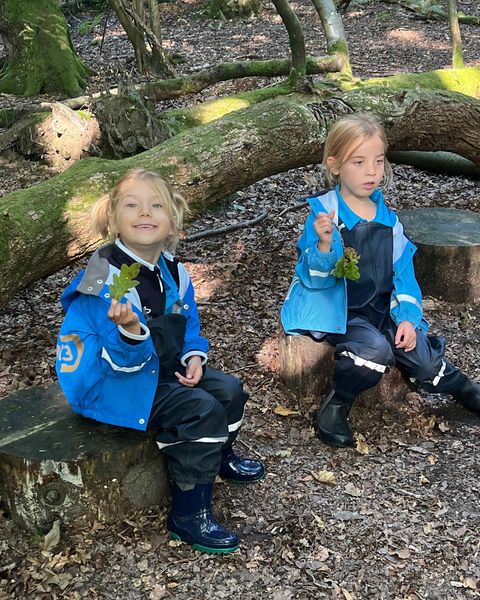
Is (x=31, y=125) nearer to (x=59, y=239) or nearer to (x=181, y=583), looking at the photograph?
(x=59, y=239)

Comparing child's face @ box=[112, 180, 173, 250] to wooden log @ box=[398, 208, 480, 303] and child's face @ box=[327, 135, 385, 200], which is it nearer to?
child's face @ box=[327, 135, 385, 200]

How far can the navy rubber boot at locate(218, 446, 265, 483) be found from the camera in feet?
10.7

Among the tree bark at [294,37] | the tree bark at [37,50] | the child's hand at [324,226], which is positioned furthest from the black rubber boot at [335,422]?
the tree bark at [37,50]

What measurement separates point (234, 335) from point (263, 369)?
45 cm

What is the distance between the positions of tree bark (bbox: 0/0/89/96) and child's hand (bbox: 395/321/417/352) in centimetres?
778

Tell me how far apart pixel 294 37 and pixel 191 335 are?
488cm

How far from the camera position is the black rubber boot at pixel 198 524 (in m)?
2.82

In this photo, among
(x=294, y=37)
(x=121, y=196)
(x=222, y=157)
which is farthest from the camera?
(x=294, y=37)

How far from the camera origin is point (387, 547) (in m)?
2.90

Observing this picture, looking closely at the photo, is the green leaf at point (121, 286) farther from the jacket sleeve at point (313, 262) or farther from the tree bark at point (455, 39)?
the tree bark at point (455, 39)

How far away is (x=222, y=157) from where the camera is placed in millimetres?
4863

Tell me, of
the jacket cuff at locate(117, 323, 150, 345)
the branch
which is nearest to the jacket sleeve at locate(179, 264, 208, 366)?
the jacket cuff at locate(117, 323, 150, 345)

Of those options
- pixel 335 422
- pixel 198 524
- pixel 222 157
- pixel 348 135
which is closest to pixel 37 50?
pixel 222 157

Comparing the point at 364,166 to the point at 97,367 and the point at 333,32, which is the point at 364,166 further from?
the point at 333,32
